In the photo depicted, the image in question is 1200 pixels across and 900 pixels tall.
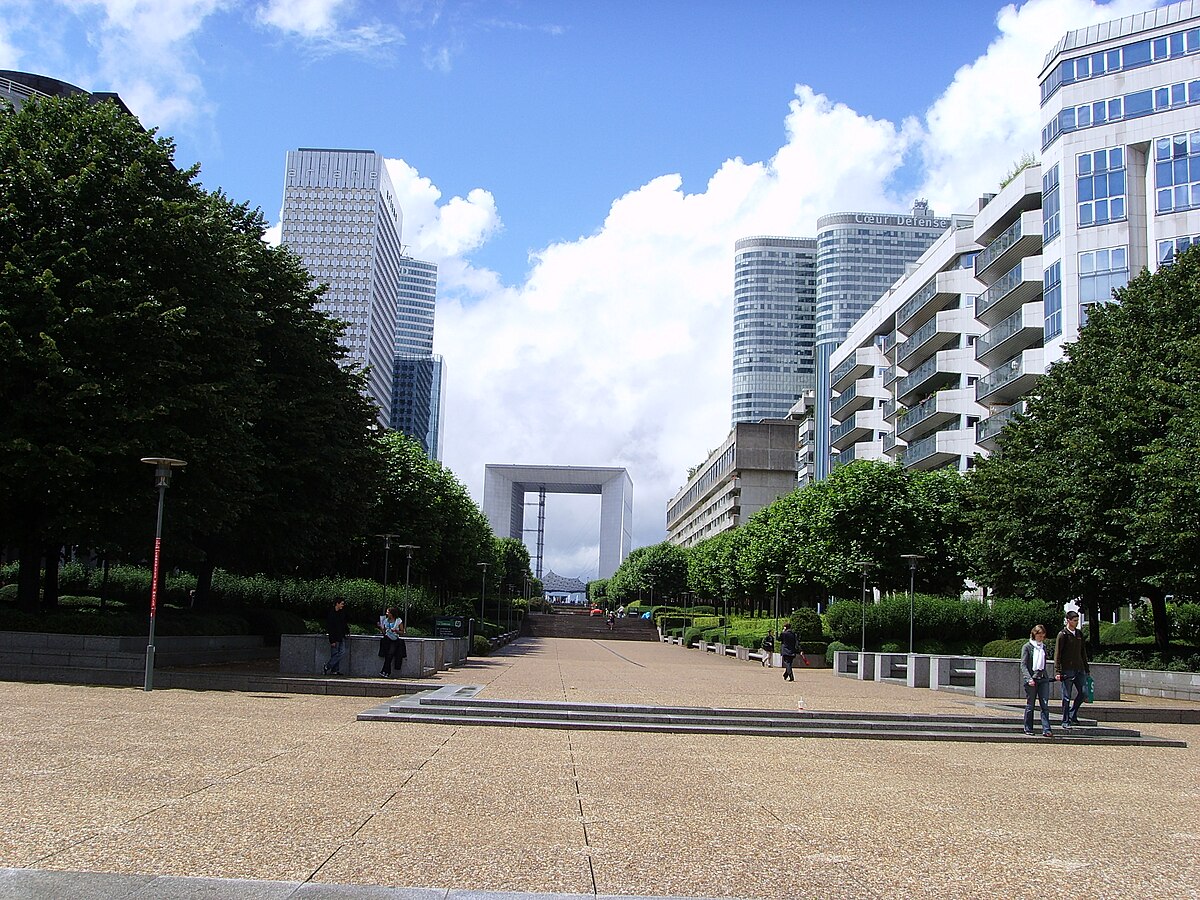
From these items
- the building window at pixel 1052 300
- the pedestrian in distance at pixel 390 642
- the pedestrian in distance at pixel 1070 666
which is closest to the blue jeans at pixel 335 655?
the pedestrian in distance at pixel 390 642

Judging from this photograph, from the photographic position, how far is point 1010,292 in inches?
2404

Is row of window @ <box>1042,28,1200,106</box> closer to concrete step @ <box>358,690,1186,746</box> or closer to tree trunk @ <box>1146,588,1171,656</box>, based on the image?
tree trunk @ <box>1146,588,1171,656</box>

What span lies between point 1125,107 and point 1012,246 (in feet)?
31.1

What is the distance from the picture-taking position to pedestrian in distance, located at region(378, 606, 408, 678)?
81.7 ft

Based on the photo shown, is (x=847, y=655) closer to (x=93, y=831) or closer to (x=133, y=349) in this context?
(x=133, y=349)

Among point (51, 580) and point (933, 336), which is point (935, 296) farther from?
point (51, 580)

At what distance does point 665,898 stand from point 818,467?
10591 centimetres

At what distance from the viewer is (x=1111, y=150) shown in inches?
2130

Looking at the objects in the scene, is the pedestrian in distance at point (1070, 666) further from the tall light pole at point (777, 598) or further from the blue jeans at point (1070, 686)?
the tall light pole at point (777, 598)

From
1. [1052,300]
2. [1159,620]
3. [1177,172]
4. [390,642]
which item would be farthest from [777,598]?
[390,642]

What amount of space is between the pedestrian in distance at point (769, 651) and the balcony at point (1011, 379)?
19.5 metres

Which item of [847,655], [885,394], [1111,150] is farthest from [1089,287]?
[885,394]

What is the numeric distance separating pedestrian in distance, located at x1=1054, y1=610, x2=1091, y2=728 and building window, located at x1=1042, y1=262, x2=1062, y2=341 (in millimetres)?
39289

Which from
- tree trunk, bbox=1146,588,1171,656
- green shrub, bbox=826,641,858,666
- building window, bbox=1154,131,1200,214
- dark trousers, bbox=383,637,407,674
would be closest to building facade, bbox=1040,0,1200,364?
building window, bbox=1154,131,1200,214
